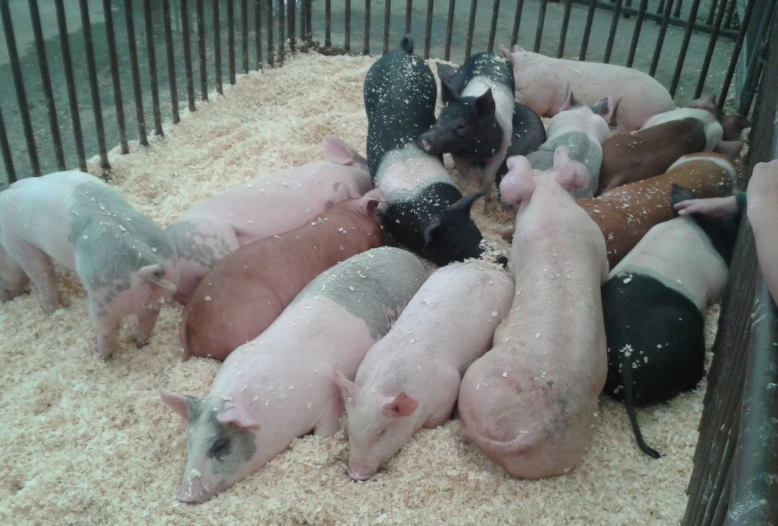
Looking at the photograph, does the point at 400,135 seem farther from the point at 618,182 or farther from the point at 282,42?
the point at 282,42

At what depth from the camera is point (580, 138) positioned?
3686 millimetres

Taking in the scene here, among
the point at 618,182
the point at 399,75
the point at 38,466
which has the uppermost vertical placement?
the point at 399,75

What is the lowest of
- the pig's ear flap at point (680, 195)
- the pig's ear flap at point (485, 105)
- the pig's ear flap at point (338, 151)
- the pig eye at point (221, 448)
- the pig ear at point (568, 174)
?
the pig eye at point (221, 448)

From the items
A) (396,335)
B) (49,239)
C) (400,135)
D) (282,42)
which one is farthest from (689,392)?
(282,42)

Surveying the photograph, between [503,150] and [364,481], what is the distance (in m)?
2.11

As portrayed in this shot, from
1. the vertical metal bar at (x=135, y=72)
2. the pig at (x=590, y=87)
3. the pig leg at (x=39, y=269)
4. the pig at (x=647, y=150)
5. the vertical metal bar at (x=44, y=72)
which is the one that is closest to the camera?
the pig leg at (x=39, y=269)

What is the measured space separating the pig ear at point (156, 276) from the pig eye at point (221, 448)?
695 millimetres

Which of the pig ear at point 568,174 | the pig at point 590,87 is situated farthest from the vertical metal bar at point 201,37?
the pig ear at point 568,174

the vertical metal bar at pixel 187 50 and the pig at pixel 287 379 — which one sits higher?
the vertical metal bar at pixel 187 50

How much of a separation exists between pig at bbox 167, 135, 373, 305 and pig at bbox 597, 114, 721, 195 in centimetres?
132

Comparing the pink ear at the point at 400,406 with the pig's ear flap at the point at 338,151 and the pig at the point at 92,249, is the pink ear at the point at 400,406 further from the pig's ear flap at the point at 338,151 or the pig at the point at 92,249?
the pig's ear flap at the point at 338,151

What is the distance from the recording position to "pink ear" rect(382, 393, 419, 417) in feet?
6.70

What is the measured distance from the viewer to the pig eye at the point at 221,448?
2096 mm

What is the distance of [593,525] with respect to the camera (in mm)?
2018
